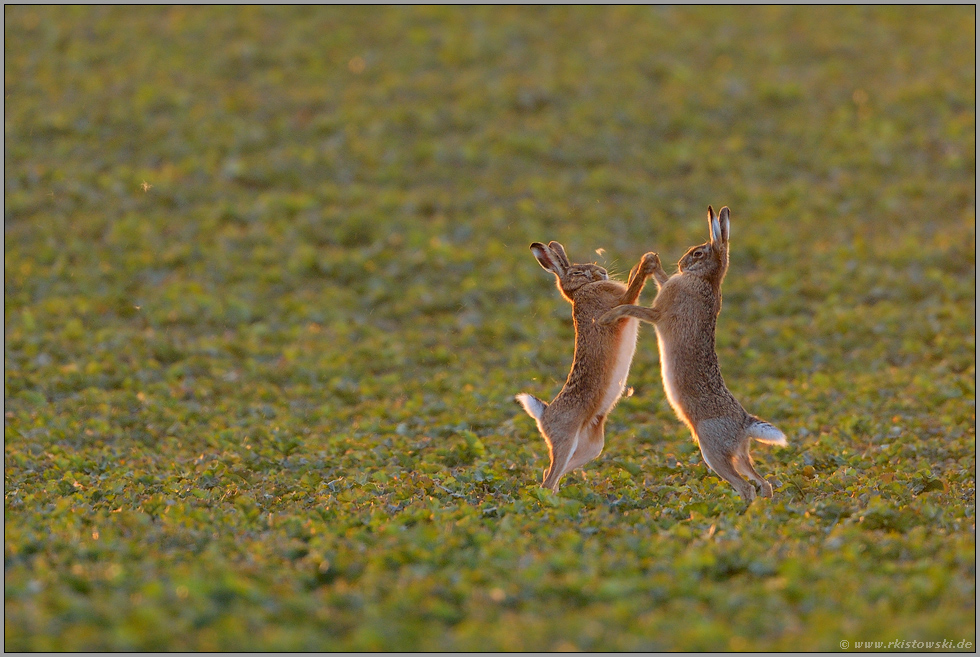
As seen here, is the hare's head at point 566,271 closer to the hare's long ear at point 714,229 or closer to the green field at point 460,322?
the hare's long ear at point 714,229

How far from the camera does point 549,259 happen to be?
927 cm

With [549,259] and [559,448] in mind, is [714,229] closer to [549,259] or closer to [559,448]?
[549,259]

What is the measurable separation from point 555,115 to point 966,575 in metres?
14.3

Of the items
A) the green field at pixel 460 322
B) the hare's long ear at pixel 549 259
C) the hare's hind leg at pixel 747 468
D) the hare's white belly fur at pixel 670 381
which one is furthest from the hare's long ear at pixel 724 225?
the green field at pixel 460 322

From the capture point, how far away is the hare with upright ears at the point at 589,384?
851cm

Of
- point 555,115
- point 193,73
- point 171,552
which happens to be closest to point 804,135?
point 555,115

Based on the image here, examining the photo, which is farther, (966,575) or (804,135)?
(804,135)

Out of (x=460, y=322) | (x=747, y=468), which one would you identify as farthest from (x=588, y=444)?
(x=460, y=322)

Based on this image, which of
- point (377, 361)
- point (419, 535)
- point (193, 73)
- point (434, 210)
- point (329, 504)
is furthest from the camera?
point (193, 73)

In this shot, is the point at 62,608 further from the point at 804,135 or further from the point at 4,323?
the point at 804,135

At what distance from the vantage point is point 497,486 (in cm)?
866

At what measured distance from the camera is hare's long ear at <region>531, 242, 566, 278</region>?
925 centimetres

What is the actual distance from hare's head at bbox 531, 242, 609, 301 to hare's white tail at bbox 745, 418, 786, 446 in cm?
196

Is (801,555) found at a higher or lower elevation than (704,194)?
lower
